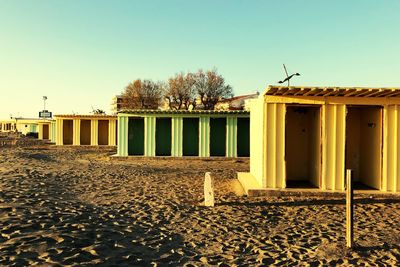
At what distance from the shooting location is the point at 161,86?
58.4 metres

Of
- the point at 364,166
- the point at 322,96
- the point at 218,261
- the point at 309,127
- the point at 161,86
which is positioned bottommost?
the point at 218,261

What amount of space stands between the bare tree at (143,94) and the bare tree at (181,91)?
10.4 feet

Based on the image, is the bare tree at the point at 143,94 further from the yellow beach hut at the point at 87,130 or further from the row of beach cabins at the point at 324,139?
the row of beach cabins at the point at 324,139

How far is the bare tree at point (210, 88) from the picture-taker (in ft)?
179

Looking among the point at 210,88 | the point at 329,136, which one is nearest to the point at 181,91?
the point at 210,88

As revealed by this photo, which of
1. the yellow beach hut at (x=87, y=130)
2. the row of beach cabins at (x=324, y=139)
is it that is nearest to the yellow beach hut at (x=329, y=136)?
the row of beach cabins at (x=324, y=139)

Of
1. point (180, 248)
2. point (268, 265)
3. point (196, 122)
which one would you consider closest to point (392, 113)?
point (268, 265)

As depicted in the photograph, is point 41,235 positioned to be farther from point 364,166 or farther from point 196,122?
point 196,122

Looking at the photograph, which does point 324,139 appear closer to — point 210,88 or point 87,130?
point 87,130

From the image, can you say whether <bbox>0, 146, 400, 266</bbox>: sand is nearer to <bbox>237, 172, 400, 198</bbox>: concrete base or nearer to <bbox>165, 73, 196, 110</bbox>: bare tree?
<bbox>237, 172, 400, 198</bbox>: concrete base

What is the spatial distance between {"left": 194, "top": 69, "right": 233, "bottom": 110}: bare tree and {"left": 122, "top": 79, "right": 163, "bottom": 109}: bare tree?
7969mm

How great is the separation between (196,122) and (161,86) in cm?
4050

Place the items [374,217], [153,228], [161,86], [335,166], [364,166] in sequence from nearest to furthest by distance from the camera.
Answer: [153,228] < [374,217] < [335,166] < [364,166] < [161,86]

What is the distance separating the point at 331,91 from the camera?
8391 mm
